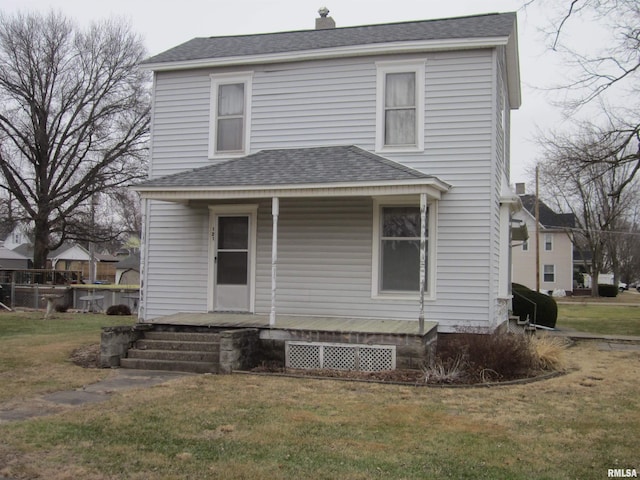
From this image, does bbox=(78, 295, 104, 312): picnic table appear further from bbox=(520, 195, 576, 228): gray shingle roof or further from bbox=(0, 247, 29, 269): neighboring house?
bbox=(520, 195, 576, 228): gray shingle roof

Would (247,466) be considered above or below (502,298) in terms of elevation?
below

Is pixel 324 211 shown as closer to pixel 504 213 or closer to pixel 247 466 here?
pixel 504 213

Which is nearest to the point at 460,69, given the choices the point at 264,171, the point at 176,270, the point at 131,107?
the point at 264,171

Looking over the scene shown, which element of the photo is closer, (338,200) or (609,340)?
(338,200)

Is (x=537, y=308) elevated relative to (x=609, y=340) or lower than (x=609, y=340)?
elevated

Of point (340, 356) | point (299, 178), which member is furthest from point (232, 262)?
point (340, 356)

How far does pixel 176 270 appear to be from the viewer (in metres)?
12.8

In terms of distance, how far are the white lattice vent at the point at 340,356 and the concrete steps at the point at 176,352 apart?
1.28 meters

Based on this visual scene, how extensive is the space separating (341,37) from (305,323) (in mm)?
6191

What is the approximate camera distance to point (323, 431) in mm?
6141

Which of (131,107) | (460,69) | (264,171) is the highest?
(131,107)

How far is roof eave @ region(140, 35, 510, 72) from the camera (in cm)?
1099

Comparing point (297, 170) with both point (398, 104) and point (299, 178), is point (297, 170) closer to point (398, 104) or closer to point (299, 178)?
point (299, 178)

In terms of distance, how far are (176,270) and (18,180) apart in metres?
26.6
